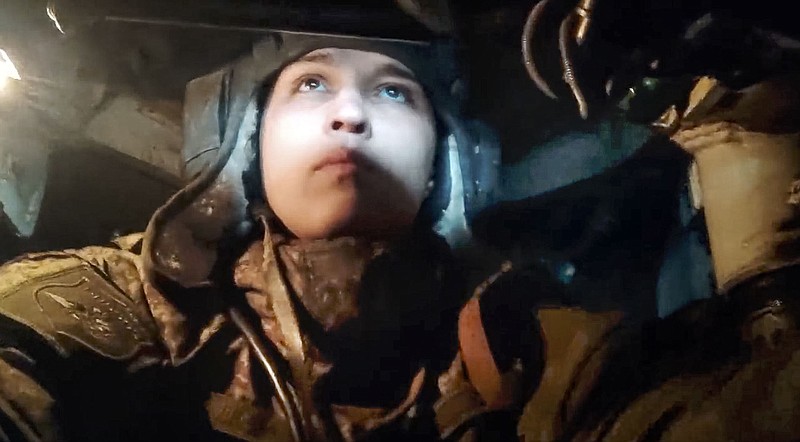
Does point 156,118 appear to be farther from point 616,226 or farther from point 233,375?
point 616,226

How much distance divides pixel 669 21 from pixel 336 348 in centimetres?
113

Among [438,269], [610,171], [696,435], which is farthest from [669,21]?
[696,435]

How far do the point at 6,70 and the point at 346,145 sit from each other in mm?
863

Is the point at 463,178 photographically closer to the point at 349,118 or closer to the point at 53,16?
the point at 349,118

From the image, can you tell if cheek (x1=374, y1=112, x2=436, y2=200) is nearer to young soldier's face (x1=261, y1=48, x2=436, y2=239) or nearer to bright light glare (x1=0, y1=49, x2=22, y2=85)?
young soldier's face (x1=261, y1=48, x2=436, y2=239)

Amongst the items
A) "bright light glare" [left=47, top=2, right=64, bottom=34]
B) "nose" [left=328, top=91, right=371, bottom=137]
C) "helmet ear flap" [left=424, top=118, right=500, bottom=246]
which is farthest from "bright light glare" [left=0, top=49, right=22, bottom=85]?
"helmet ear flap" [left=424, top=118, right=500, bottom=246]

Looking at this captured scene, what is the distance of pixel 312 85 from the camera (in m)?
2.52

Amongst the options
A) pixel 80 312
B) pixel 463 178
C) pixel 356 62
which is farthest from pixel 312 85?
pixel 80 312

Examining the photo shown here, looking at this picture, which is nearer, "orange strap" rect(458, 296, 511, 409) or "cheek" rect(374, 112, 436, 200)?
"orange strap" rect(458, 296, 511, 409)

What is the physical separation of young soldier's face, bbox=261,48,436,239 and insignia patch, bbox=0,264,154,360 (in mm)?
423

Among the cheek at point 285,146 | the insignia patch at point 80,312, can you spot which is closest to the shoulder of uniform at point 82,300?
the insignia patch at point 80,312

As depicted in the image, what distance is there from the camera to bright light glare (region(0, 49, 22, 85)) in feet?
8.29

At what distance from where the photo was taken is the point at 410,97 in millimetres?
2512

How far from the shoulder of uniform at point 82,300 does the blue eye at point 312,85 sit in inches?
22.3
